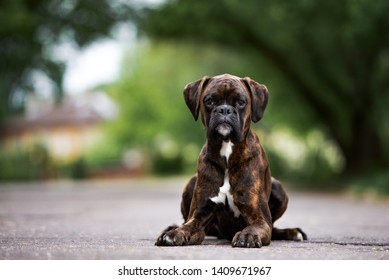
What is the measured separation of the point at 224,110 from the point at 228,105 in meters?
0.09

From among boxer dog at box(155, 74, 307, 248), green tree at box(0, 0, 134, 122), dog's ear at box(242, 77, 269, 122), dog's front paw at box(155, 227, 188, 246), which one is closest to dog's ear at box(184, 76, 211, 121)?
boxer dog at box(155, 74, 307, 248)

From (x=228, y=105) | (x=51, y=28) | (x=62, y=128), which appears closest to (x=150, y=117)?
(x=62, y=128)

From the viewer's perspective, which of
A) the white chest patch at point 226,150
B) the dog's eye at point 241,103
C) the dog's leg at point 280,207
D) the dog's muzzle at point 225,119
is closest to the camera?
the dog's muzzle at point 225,119

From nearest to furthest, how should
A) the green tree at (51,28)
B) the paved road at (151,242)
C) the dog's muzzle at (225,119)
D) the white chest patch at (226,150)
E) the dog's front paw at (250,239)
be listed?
the paved road at (151,242) → the dog's front paw at (250,239) → the dog's muzzle at (225,119) → the white chest patch at (226,150) → the green tree at (51,28)

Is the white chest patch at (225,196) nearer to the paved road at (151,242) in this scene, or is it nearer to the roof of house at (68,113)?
the paved road at (151,242)

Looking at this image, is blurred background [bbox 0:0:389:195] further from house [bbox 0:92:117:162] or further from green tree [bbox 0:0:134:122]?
house [bbox 0:92:117:162]

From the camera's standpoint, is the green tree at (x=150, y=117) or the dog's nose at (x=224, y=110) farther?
the green tree at (x=150, y=117)

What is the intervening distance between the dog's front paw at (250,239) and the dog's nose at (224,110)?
3.34ft

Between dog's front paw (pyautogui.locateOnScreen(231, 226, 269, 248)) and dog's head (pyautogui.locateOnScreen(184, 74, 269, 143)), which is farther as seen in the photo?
dog's head (pyautogui.locateOnScreen(184, 74, 269, 143))

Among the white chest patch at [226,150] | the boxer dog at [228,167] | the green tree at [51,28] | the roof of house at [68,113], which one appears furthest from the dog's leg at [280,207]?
the roof of house at [68,113]

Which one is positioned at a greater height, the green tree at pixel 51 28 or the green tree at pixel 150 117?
the green tree at pixel 51 28

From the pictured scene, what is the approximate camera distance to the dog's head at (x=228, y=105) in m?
6.21

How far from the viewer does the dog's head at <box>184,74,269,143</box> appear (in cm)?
621
